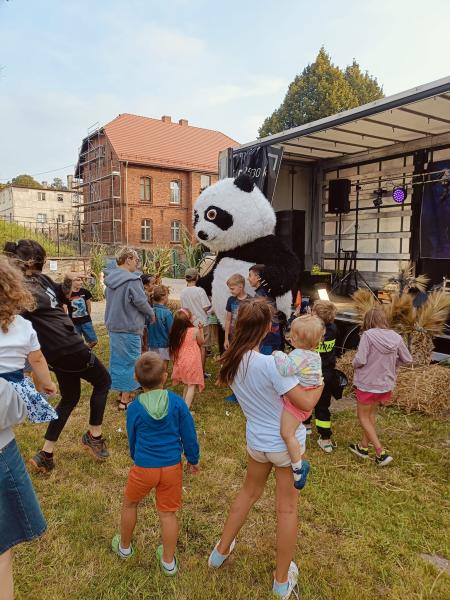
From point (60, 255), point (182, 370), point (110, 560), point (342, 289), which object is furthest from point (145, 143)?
point (110, 560)

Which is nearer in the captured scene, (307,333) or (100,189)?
(307,333)

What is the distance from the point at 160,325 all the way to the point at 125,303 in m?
0.65

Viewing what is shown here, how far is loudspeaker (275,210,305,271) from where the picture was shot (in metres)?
9.54

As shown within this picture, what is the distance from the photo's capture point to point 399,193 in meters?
8.90

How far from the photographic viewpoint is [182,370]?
4223mm

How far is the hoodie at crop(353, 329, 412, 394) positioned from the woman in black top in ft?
6.65

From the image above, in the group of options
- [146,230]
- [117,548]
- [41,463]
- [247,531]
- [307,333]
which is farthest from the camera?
[146,230]

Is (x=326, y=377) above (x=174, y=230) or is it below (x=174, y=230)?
below

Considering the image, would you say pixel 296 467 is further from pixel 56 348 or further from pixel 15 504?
pixel 56 348

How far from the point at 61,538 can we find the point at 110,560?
1.32 ft

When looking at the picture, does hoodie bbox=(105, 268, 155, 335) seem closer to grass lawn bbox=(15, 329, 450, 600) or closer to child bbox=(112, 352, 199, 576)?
grass lawn bbox=(15, 329, 450, 600)

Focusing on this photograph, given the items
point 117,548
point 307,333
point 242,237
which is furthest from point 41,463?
point 242,237

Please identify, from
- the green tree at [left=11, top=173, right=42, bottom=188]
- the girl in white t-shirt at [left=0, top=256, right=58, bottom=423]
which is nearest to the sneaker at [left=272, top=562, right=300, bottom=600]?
the girl in white t-shirt at [left=0, top=256, right=58, bottom=423]

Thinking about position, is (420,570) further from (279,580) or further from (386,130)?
(386,130)
